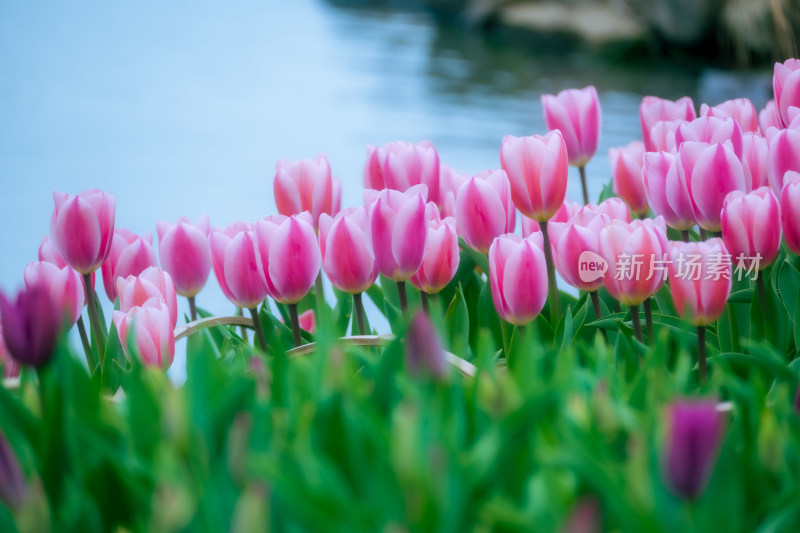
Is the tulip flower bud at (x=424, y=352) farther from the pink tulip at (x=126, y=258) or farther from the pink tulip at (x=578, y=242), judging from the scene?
the pink tulip at (x=126, y=258)

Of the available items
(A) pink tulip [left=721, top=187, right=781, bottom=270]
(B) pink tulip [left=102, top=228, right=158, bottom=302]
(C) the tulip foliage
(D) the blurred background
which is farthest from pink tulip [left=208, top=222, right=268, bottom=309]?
(D) the blurred background

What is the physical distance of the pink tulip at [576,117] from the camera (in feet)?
2.69

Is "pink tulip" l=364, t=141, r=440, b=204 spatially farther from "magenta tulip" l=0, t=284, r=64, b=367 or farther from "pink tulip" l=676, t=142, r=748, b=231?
"magenta tulip" l=0, t=284, r=64, b=367

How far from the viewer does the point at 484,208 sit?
2.06ft

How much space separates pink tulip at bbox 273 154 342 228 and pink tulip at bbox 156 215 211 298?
72mm

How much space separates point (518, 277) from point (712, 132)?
21cm

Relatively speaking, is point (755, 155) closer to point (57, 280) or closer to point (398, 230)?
point (398, 230)

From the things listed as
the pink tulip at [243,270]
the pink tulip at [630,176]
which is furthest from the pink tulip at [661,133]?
the pink tulip at [243,270]

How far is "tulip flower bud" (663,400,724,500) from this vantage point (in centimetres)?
26

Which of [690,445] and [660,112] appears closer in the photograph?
[690,445]

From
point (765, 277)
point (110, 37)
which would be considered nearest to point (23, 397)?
point (765, 277)

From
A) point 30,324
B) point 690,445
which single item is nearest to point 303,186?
point 30,324

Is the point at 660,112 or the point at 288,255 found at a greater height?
the point at 660,112

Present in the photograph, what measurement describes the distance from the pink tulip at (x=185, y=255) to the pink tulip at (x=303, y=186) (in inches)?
2.8
